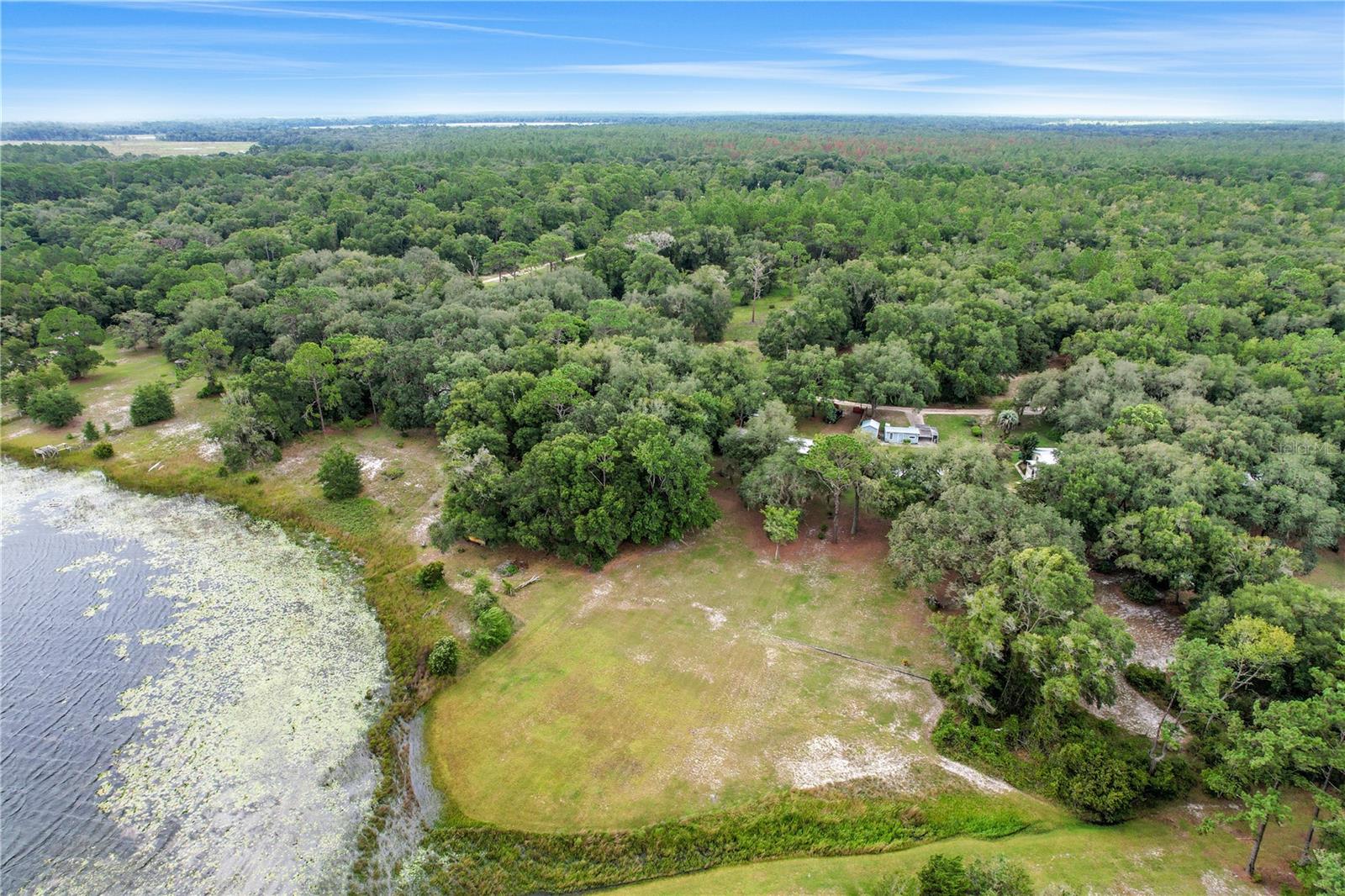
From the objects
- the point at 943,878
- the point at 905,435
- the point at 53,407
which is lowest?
the point at 943,878

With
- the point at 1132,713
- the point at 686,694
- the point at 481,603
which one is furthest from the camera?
the point at 481,603

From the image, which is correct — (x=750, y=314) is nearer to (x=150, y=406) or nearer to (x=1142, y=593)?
(x=1142, y=593)

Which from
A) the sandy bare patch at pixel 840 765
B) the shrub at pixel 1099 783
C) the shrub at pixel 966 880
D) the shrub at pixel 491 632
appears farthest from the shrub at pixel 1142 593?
the shrub at pixel 491 632

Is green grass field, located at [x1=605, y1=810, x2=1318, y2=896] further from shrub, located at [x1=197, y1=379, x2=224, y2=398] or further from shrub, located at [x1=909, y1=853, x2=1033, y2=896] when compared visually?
shrub, located at [x1=197, y1=379, x2=224, y2=398]

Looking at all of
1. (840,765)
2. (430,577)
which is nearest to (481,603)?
(430,577)

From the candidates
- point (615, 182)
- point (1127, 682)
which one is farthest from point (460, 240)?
point (1127, 682)

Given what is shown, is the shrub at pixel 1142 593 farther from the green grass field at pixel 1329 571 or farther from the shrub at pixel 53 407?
the shrub at pixel 53 407
